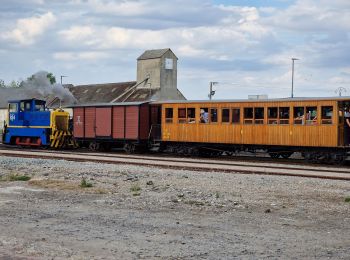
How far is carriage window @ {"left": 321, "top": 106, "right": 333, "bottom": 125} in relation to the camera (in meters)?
24.1

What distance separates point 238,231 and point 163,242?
1.52m

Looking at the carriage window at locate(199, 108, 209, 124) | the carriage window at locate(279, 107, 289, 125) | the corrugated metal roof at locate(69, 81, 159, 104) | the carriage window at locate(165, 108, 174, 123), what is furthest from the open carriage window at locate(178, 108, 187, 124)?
the corrugated metal roof at locate(69, 81, 159, 104)

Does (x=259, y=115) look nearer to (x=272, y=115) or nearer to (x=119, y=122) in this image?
(x=272, y=115)

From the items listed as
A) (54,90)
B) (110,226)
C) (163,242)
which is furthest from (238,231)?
(54,90)

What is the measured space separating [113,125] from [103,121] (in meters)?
1.01

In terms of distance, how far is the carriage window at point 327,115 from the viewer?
79.2ft

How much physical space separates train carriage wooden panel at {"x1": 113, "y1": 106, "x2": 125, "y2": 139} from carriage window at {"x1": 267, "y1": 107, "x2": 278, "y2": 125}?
9387 millimetres

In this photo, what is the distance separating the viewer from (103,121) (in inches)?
1313

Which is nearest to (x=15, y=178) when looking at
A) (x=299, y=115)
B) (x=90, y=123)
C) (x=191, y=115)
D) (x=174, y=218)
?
(x=174, y=218)

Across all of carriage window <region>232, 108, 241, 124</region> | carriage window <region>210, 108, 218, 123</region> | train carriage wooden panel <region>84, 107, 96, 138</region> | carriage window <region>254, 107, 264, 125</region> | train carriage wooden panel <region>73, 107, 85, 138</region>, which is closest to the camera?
carriage window <region>254, 107, 264, 125</region>

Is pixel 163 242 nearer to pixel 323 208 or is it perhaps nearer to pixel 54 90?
pixel 323 208

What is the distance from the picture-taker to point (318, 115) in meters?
24.5

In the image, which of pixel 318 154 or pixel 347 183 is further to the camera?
pixel 318 154

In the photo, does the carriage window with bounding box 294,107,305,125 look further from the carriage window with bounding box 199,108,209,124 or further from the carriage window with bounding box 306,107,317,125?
the carriage window with bounding box 199,108,209,124
